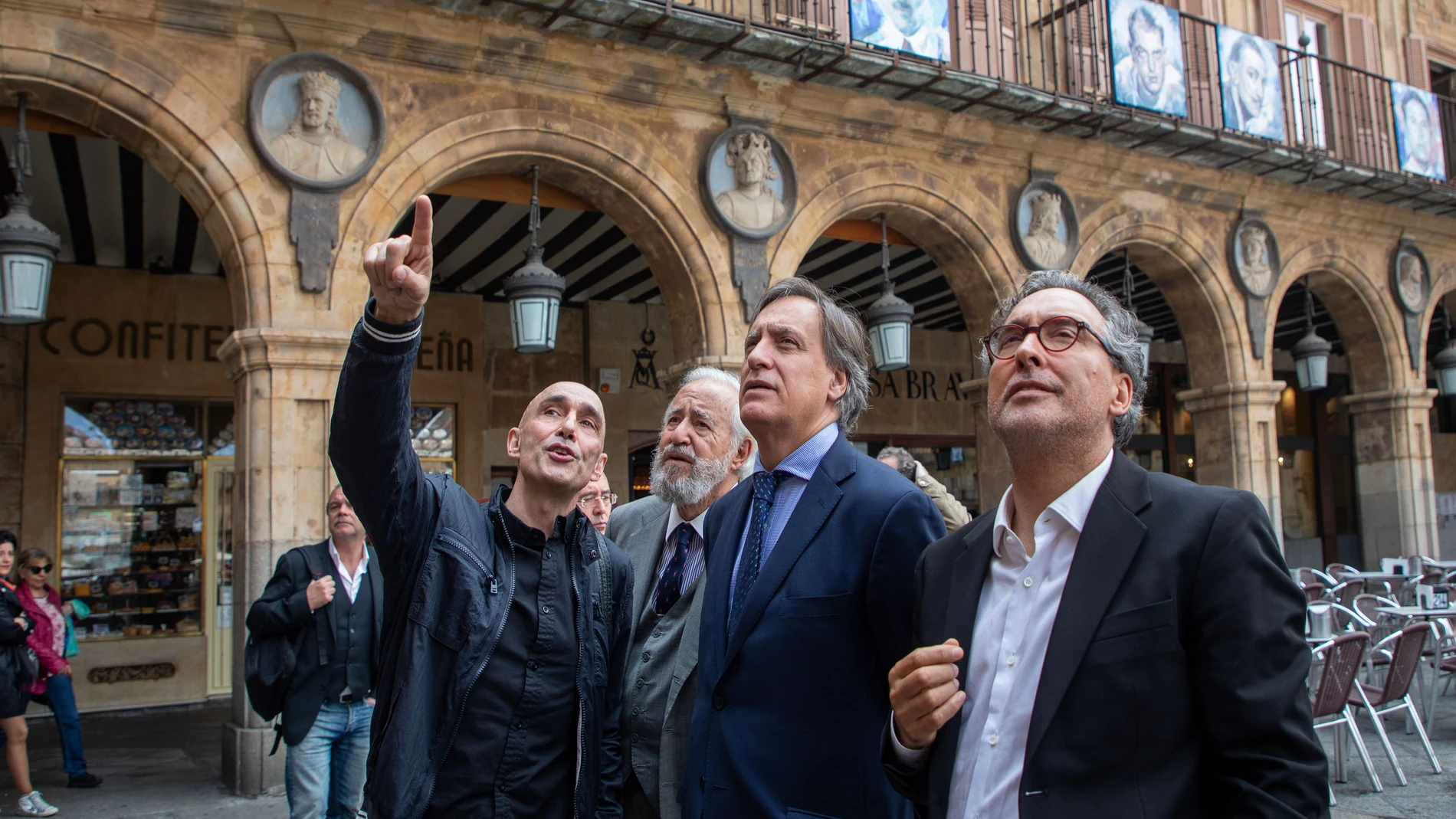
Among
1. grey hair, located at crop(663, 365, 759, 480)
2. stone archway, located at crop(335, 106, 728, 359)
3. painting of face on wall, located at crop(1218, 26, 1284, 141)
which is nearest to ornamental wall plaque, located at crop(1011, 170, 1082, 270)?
painting of face on wall, located at crop(1218, 26, 1284, 141)

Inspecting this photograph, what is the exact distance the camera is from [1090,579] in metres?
1.46

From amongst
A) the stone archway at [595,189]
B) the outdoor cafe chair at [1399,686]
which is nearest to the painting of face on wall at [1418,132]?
the outdoor cafe chair at [1399,686]

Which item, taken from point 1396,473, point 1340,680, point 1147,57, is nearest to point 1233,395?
point 1396,473

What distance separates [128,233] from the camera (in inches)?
355

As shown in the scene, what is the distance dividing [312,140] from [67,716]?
376cm

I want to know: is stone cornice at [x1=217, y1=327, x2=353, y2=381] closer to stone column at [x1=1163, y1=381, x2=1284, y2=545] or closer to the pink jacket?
the pink jacket

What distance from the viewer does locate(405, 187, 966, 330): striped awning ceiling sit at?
356 inches

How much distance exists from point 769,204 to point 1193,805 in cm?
684

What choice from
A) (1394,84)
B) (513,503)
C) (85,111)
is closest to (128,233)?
(85,111)

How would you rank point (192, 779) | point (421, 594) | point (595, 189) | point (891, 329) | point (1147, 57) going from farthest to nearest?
point (1147, 57) → point (891, 329) → point (595, 189) → point (192, 779) → point (421, 594)

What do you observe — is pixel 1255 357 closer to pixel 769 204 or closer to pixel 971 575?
pixel 769 204

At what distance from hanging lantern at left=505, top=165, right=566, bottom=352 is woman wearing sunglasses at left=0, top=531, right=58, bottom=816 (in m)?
3.12

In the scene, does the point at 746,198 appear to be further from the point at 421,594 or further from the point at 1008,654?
the point at 1008,654

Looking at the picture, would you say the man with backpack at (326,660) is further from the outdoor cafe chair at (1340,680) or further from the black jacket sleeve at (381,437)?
the outdoor cafe chair at (1340,680)
